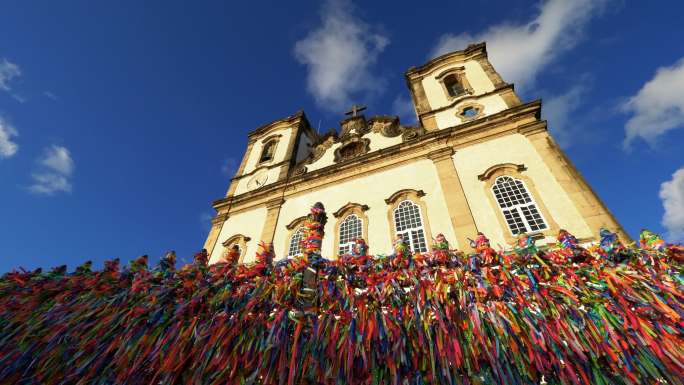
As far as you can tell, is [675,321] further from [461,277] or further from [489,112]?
[489,112]

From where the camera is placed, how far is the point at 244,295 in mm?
4652

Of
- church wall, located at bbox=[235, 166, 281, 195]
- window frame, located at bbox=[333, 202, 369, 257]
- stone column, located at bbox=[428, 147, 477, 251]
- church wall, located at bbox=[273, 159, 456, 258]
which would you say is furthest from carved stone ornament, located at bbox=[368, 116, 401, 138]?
church wall, located at bbox=[235, 166, 281, 195]

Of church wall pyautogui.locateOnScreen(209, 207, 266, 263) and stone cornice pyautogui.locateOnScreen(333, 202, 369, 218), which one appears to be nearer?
stone cornice pyautogui.locateOnScreen(333, 202, 369, 218)

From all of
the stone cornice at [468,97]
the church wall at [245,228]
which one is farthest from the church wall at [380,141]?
the church wall at [245,228]

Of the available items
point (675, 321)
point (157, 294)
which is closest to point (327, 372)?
point (157, 294)

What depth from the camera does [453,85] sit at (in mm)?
17578

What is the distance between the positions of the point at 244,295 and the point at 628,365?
5421mm

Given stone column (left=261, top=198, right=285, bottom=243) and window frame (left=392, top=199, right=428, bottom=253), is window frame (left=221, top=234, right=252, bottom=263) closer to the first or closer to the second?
stone column (left=261, top=198, right=285, bottom=243)

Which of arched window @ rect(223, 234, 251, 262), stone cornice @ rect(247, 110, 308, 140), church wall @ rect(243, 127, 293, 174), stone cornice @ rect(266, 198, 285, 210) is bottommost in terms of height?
arched window @ rect(223, 234, 251, 262)

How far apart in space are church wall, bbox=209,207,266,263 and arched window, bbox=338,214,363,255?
441 cm

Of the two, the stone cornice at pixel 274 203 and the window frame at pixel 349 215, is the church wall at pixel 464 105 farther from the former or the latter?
the stone cornice at pixel 274 203

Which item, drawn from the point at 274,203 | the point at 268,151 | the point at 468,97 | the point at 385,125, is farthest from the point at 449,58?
the point at 274,203

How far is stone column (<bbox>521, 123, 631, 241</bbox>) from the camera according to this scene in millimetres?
7920

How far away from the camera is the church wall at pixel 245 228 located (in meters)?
13.3
